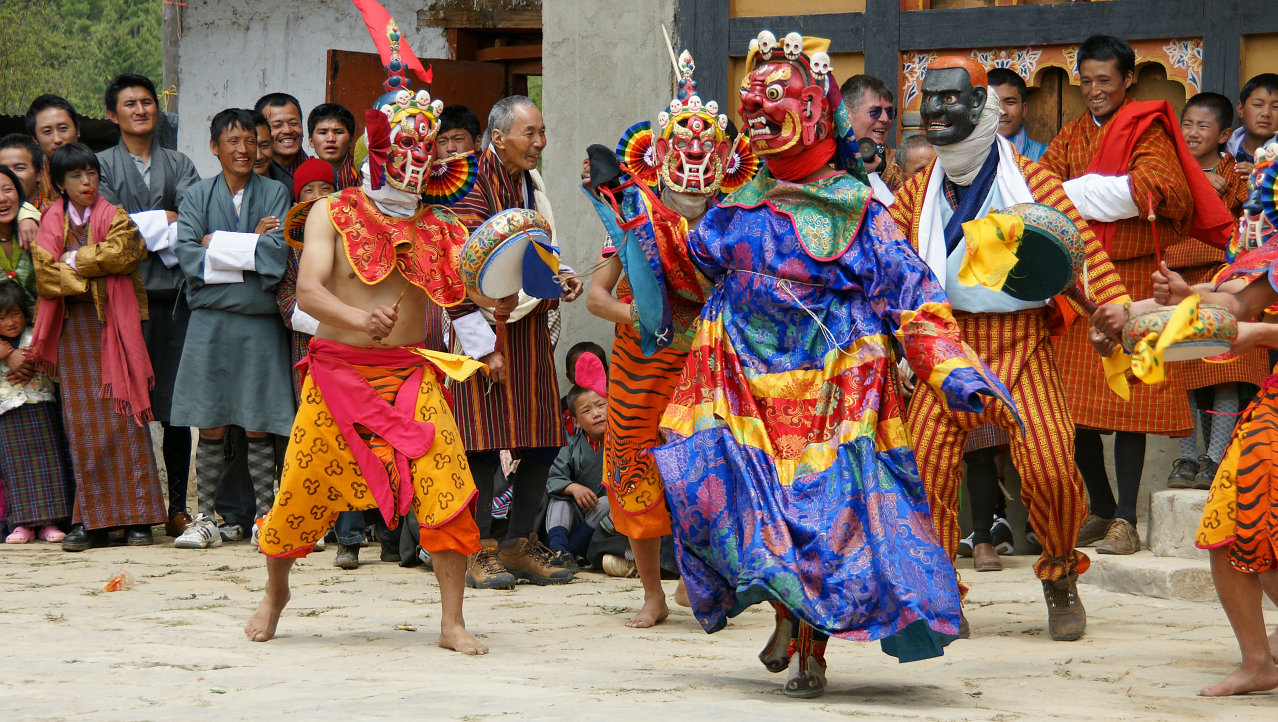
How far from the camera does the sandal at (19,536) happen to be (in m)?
8.25

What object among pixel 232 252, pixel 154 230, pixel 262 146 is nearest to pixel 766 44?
pixel 232 252

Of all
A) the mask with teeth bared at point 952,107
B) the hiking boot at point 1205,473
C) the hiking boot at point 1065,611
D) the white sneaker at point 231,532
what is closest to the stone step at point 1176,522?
the hiking boot at point 1205,473

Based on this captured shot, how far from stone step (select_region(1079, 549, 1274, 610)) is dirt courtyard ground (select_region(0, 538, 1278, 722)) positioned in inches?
3.1

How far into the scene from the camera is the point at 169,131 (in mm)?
12883

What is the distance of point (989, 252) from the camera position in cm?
470

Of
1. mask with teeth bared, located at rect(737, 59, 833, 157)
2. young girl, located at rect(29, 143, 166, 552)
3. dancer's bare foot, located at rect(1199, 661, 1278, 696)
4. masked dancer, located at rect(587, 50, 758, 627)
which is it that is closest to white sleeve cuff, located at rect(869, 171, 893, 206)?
masked dancer, located at rect(587, 50, 758, 627)

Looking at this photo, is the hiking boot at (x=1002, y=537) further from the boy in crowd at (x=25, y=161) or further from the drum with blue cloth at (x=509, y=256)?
the boy in crowd at (x=25, y=161)

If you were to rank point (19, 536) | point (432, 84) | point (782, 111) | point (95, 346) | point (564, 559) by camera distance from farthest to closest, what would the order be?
point (432, 84)
point (19, 536)
point (95, 346)
point (564, 559)
point (782, 111)

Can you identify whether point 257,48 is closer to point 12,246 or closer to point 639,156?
point 12,246

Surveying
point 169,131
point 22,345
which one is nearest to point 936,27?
point 22,345

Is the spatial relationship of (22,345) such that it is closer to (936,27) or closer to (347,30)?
(347,30)

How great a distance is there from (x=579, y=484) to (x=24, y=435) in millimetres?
3281

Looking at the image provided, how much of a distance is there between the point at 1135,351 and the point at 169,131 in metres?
10.6

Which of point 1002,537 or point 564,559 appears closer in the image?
point 564,559
